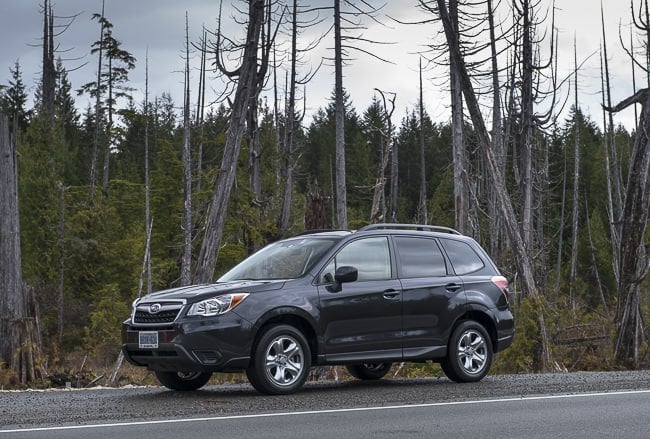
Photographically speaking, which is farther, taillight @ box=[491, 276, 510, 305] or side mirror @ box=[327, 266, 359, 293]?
taillight @ box=[491, 276, 510, 305]

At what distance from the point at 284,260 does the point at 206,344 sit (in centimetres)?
185

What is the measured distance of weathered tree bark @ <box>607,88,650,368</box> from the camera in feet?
67.3

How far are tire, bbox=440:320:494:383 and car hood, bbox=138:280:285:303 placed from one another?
274cm

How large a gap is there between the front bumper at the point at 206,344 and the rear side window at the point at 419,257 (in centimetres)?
264

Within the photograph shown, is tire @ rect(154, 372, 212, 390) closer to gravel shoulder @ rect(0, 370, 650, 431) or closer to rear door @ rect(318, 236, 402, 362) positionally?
gravel shoulder @ rect(0, 370, 650, 431)

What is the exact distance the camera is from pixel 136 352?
11.0 m

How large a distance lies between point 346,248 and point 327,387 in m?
1.86

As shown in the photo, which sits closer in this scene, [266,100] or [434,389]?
[434,389]

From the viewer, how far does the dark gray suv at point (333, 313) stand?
1062cm

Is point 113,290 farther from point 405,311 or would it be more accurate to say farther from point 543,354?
point 405,311

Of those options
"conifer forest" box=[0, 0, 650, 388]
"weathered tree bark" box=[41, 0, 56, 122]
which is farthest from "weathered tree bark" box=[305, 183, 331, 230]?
"weathered tree bark" box=[41, 0, 56, 122]

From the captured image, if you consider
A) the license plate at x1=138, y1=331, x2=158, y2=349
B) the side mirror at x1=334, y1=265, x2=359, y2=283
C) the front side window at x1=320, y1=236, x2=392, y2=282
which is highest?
the front side window at x1=320, y1=236, x2=392, y2=282

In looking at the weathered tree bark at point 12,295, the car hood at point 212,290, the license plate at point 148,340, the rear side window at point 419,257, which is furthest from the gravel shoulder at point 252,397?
the weathered tree bark at point 12,295

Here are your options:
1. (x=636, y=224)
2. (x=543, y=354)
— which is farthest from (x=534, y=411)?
(x=636, y=224)
